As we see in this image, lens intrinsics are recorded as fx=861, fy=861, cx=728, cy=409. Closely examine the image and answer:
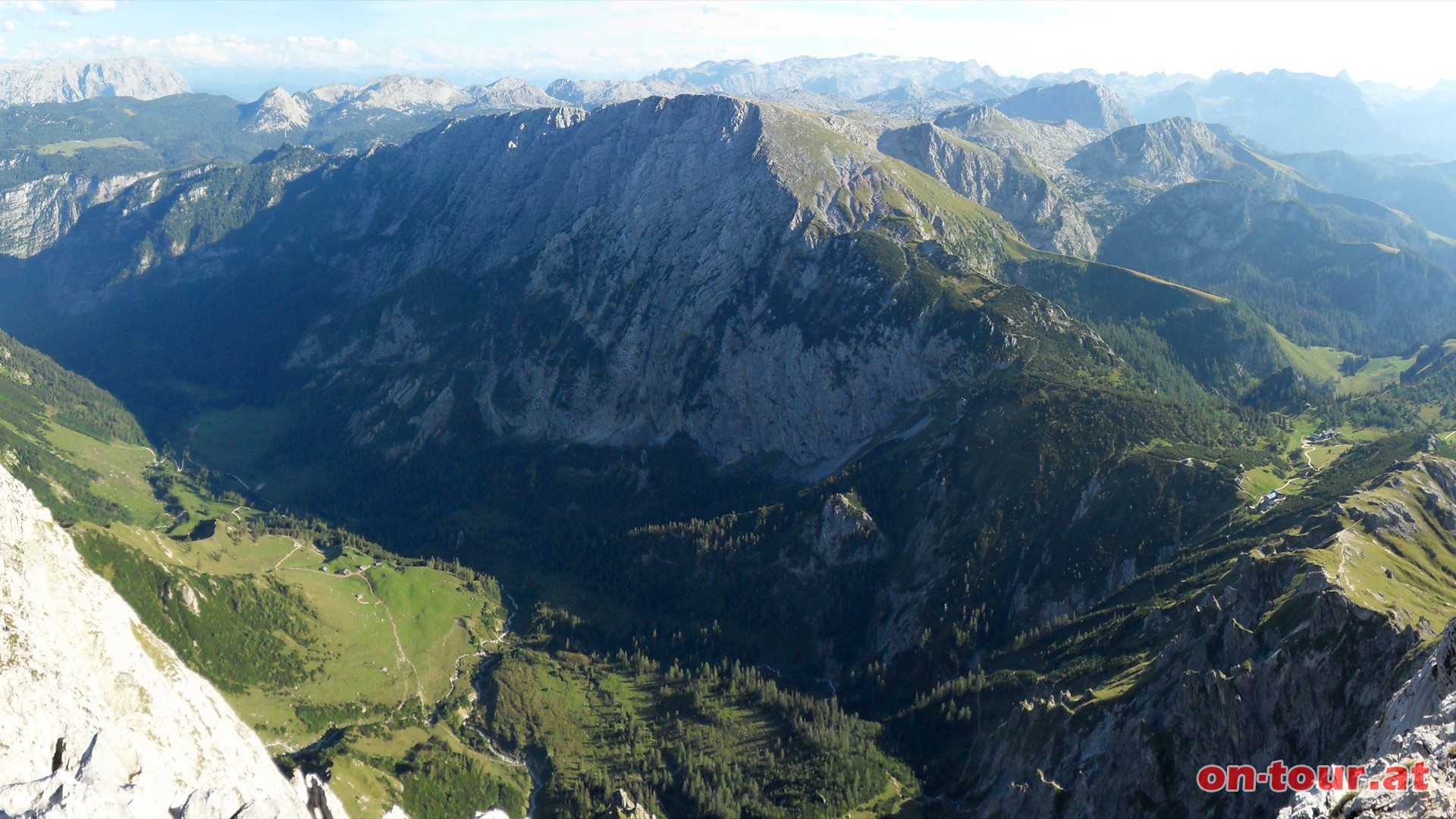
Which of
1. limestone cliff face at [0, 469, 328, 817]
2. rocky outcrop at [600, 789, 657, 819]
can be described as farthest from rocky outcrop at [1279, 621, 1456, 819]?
rocky outcrop at [600, 789, 657, 819]

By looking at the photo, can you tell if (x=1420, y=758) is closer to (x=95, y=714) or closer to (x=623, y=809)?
(x=95, y=714)

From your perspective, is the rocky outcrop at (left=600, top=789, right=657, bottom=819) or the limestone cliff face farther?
the rocky outcrop at (left=600, top=789, right=657, bottom=819)

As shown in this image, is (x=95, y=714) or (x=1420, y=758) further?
(x=95, y=714)

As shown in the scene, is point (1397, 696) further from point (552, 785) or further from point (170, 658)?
point (552, 785)

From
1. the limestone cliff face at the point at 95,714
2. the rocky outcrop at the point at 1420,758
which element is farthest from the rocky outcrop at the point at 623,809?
the rocky outcrop at the point at 1420,758

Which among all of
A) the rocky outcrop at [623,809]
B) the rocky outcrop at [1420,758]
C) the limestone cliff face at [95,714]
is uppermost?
the rocky outcrop at [1420,758]

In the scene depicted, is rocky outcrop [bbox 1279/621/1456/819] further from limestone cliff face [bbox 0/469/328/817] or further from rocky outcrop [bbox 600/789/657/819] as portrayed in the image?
rocky outcrop [bbox 600/789/657/819]

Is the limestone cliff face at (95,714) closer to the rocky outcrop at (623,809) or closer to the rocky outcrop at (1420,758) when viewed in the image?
the rocky outcrop at (623,809)

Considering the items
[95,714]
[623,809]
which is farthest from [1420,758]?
[623,809]
